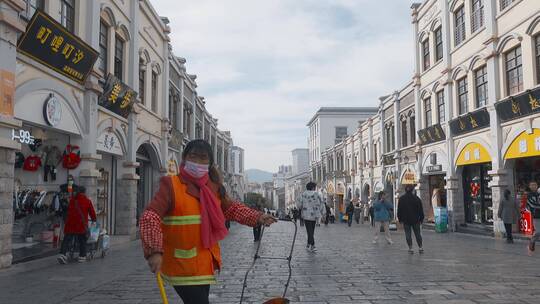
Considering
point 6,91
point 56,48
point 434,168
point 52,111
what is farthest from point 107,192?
point 434,168

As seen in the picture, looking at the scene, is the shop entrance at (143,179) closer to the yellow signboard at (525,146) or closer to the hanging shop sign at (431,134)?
the hanging shop sign at (431,134)

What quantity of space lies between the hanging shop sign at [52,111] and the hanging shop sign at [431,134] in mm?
17228

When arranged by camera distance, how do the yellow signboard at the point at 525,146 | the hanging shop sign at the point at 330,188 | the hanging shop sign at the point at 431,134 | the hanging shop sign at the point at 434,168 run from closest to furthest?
the yellow signboard at the point at 525,146, the hanging shop sign at the point at 431,134, the hanging shop sign at the point at 434,168, the hanging shop sign at the point at 330,188

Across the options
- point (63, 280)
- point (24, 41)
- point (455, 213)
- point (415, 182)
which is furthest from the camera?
point (415, 182)

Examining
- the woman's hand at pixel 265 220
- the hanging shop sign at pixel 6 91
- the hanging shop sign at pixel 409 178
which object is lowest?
the woman's hand at pixel 265 220

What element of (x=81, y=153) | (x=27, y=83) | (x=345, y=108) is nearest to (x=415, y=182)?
(x=81, y=153)

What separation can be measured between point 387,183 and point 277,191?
109058 millimetres

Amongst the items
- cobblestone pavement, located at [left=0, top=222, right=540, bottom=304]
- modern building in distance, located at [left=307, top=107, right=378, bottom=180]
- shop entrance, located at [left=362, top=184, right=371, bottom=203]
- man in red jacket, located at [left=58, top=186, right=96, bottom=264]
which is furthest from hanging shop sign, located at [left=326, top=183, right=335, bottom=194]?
man in red jacket, located at [left=58, top=186, right=96, bottom=264]

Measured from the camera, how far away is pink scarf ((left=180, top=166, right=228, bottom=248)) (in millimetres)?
3367

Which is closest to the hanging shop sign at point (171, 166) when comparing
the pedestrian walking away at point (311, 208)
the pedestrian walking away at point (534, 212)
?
the pedestrian walking away at point (311, 208)

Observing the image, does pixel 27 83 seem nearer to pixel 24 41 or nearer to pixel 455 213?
pixel 24 41

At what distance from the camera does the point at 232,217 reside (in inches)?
149

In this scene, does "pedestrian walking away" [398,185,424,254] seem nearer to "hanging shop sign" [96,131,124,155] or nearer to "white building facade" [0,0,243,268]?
"white building facade" [0,0,243,268]

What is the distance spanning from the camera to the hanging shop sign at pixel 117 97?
1454cm
